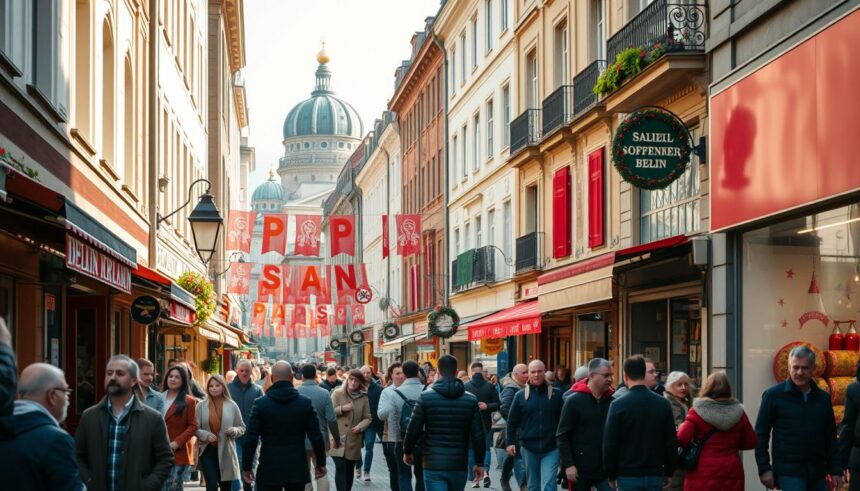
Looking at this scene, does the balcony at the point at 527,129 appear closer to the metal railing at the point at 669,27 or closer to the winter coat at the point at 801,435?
the metal railing at the point at 669,27

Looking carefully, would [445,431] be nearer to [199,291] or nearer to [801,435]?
[801,435]

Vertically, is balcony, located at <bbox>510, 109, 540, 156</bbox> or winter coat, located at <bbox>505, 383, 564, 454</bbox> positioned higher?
balcony, located at <bbox>510, 109, 540, 156</bbox>

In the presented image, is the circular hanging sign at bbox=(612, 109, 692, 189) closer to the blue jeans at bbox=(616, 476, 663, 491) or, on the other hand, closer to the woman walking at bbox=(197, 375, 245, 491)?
the woman walking at bbox=(197, 375, 245, 491)

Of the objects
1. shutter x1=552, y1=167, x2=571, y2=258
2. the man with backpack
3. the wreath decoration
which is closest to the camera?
the man with backpack

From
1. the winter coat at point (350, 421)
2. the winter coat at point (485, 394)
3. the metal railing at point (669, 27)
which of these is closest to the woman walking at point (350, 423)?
the winter coat at point (350, 421)

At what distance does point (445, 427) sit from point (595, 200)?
11.9 meters

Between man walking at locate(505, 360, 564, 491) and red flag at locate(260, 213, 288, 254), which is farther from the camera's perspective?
red flag at locate(260, 213, 288, 254)

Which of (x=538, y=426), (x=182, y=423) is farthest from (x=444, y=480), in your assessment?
(x=182, y=423)

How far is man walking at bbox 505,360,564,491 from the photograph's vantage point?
520 inches

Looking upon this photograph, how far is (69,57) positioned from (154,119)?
730cm

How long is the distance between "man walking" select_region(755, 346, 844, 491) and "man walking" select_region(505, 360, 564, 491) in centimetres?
345

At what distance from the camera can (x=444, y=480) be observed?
11.4m

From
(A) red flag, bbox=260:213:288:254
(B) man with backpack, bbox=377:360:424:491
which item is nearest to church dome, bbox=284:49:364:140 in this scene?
(A) red flag, bbox=260:213:288:254

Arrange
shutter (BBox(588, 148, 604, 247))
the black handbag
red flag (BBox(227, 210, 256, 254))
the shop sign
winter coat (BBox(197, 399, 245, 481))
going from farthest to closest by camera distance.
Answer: red flag (BBox(227, 210, 256, 254)), shutter (BBox(588, 148, 604, 247)), winter coat (BBox(197, 399, 245, 481)), the black handbag, the shop sign
